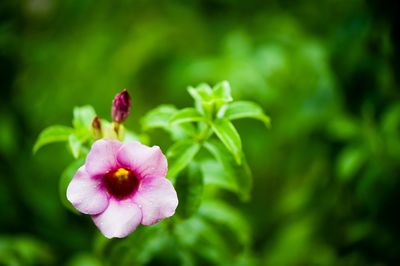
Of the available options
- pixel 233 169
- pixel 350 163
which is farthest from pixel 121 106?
pixel 350 163

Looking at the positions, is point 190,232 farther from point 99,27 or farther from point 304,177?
point 99,27

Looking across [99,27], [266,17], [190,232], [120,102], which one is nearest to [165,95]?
[99,27]

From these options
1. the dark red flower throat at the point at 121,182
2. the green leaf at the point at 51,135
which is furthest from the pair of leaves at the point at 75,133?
the dark red flower throat at the point at 121,182

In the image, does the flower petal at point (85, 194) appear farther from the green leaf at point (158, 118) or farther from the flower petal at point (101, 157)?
the green leaf at point (158, 118)

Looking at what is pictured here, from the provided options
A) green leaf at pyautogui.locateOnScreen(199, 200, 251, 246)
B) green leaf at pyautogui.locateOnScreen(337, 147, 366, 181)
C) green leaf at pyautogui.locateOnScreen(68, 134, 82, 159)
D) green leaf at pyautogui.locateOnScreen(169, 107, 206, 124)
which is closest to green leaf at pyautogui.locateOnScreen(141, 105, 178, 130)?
green leaf at pyautogui.locateOnScreen(169, 107, 206, 124)

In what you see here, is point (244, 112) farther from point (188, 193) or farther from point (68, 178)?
point (68, 178)

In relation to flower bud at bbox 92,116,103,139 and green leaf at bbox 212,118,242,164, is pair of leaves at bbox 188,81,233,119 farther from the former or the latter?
flower bud at bbox 92,116,103,139
